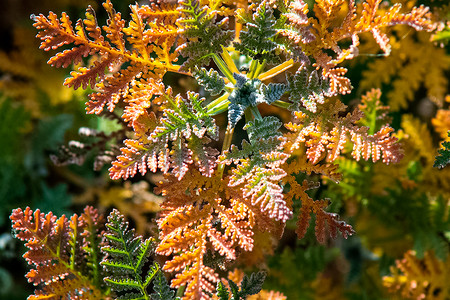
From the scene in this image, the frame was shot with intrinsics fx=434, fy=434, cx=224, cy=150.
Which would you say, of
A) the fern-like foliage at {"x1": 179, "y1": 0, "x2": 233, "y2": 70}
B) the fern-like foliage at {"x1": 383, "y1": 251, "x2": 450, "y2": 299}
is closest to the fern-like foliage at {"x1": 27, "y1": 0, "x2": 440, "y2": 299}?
the fern-like foliage at {"x1": 179, "y1": 0, "x2": 233, "y2": 70}

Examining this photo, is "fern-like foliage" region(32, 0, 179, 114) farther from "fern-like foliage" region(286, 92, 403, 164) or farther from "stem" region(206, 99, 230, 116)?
"fern-like foliage" region(286, 92, 403, 164)

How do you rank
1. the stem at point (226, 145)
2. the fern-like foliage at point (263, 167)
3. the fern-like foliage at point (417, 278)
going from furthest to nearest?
the fern-like foliage at point (417, 278) < the stem at point (226, 145) < the fern-like foliage at point (263, 167)

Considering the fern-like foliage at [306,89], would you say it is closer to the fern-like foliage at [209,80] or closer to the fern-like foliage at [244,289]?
the fern-like foliage at [209,80]

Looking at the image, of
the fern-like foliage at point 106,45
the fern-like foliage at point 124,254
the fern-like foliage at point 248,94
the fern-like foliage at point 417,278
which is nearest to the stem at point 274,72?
the fern-like foliage at point 248,94

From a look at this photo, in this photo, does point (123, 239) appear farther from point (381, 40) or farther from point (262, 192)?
point (381, 40)

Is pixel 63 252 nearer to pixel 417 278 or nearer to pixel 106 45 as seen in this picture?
pixel 106 45

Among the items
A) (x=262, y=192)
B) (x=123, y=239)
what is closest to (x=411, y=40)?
(x=262, y=192)

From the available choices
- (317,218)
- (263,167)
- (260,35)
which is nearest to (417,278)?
(317,218)
